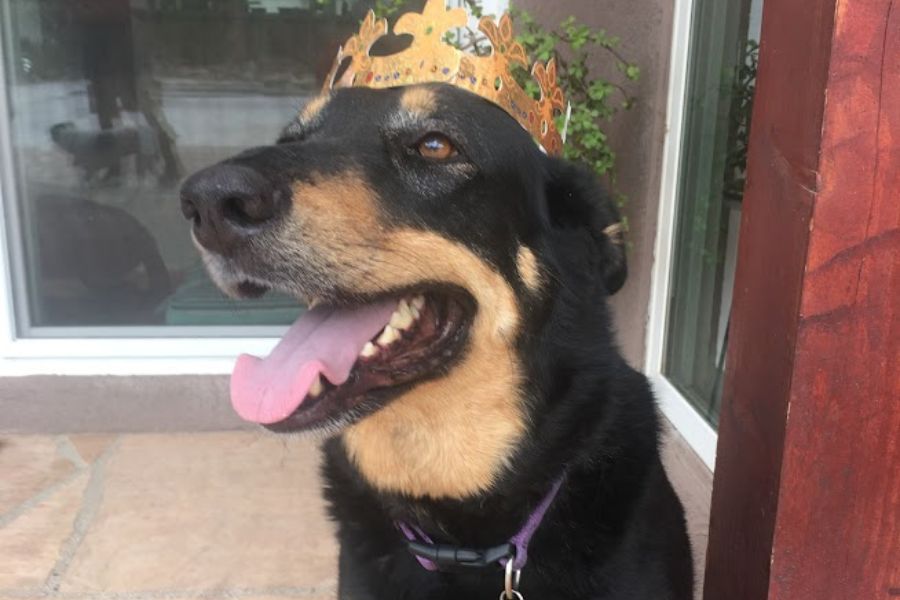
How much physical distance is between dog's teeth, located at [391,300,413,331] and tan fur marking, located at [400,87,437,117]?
0.39 meters

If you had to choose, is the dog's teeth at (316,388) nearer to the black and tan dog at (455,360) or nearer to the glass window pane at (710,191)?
the black and tan dog at (455,360)

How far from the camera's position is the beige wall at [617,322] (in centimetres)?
324

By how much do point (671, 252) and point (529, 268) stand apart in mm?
1745

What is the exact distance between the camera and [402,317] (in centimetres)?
158

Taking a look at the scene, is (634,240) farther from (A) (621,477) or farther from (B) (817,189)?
(B) (817,189)

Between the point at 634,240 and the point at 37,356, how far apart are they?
261cm

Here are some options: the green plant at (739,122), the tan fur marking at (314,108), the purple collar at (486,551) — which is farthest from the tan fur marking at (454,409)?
the green plant at (739,122)

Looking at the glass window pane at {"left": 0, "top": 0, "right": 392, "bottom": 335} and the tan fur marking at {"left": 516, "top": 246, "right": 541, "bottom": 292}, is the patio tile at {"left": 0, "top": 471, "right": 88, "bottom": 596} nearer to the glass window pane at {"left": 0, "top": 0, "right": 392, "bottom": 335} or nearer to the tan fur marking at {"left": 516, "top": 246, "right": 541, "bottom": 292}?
the glass window pane at {"left": 0, "top": 0, "right": 392, "bottom": 335}

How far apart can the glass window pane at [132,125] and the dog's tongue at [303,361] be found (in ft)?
7.46

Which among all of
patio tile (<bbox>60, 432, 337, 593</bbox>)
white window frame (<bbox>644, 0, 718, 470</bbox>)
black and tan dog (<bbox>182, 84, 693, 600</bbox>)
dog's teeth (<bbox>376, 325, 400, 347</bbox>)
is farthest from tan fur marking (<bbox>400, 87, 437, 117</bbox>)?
white window frame (<bbox>644, 0, 718, 470</bbox>)

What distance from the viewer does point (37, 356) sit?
351 centimetres

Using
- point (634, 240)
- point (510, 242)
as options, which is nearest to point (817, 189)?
point (510, 242)

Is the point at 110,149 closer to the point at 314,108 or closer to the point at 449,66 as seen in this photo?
the point at 314,108

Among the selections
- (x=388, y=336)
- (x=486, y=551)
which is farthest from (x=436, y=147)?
(x=486, y=551)
